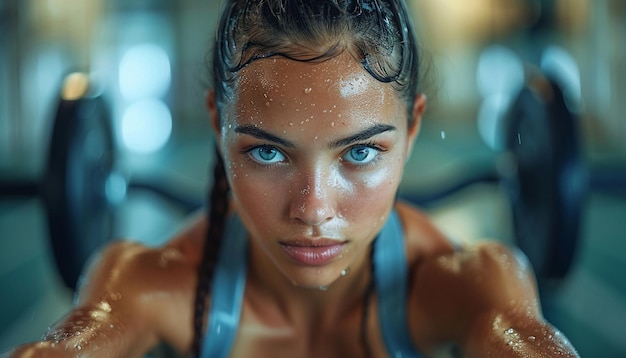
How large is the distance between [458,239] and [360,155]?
0.83 m

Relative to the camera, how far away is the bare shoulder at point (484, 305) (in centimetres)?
85

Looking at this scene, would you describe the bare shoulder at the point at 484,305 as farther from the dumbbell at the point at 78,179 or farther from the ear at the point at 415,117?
the dumbbell at the point at 78,179

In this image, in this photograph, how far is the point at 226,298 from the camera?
106cm

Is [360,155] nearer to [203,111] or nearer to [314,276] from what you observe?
[314,276]

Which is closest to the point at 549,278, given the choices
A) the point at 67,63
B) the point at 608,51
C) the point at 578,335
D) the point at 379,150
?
the point at 578,335

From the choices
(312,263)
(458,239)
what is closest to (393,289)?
(312,263)

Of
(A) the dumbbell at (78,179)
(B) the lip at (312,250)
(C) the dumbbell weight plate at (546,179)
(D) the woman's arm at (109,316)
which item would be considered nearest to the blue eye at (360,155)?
(B) the lip at (312,250)

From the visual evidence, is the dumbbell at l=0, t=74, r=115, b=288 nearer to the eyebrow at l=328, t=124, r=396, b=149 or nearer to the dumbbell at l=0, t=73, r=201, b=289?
the dumbbell at l=0, t=73, r=201, b=289

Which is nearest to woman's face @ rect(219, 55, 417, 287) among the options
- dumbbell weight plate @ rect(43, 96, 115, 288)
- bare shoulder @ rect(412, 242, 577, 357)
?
bare shoulder @ rect(412, 242, 577, 357)

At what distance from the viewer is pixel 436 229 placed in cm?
122

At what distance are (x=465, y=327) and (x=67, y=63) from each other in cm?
638

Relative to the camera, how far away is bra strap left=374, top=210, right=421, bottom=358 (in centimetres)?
105

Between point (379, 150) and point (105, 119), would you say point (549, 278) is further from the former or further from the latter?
point (105, 119)

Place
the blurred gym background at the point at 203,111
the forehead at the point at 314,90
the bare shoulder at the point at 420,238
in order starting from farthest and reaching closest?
the blurred gym background at the point at 203,111 → the bare shoulder at the point at 420,238 → the forehead at the point at 314,90
